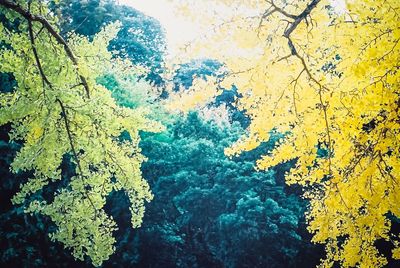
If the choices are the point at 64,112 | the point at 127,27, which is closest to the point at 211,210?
the point at 64,112

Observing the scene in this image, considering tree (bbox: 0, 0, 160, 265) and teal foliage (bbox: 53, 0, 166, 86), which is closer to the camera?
tree (bbox: 0, 0, 160, 265)

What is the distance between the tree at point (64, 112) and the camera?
3.11m

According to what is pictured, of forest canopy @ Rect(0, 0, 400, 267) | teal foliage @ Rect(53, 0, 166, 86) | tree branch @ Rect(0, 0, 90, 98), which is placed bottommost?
forest canopy @ Rect(0, 0, 400, 267)

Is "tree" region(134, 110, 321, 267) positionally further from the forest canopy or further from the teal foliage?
the teal foliage

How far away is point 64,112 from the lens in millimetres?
3281

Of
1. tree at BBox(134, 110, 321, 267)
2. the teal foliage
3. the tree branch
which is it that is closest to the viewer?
the tree branch

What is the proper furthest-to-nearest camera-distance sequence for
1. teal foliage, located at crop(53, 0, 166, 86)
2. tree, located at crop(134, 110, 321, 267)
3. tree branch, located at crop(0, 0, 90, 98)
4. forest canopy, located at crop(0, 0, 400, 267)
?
teal foliage, located at crop(53, 0, 166, 86) < tree, located at crop(134, 110, 321, 267) < tree branch, located at crop(0, 0, 90, 98) < forest canopy, located at crop(0, 0, 400, 267)

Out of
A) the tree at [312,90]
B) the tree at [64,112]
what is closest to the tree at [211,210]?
the tree at [312,90]

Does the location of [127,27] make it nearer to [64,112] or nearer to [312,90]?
[64,112]

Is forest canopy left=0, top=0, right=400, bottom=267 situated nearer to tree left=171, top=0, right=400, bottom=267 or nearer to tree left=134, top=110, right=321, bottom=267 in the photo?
tree left=171, top=0, right=400, bottom=267

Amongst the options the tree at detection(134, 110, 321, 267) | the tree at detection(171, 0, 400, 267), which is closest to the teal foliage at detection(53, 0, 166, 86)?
the tree at detection(134, 110, 321, 267)

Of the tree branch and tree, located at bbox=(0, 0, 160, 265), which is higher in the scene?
the tree branch

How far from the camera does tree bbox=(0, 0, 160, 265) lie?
123 inches

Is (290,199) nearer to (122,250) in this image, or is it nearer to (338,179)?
(122,250)
